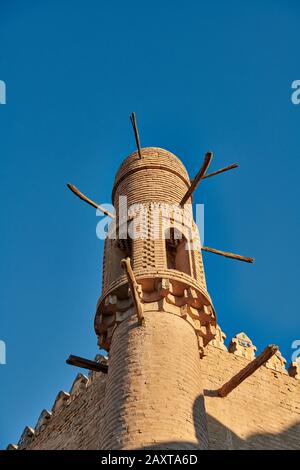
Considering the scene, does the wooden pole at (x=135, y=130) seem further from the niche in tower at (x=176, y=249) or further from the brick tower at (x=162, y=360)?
the niche in tower at (x=176, y=249)

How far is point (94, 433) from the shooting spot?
35.9 feet

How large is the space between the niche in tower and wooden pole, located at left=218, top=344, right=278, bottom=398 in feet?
7.56

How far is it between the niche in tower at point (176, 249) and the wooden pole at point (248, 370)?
90.8 inches

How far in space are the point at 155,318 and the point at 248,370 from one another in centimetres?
188

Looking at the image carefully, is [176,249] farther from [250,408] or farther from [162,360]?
[162,360]

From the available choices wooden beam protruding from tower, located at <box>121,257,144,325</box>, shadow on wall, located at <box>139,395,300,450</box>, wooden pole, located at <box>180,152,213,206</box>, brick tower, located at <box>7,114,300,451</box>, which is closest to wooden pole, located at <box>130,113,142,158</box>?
brick tower, located at <box>7,114,300,451</box>

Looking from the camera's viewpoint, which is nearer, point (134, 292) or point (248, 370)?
point (134, 292)

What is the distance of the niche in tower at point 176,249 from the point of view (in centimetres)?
1121

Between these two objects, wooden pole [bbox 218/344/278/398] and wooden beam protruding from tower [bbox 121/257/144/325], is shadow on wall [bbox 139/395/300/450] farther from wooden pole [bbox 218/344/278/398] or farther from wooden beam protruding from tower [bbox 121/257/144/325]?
wooden beam protruding from tower [bbox 121/257/144/325]

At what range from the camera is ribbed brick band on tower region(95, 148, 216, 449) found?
762 cm

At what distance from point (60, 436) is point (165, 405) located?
5.49 m


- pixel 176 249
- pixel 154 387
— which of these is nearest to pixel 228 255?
pixel 176 249

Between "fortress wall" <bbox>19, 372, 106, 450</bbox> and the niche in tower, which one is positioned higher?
the niche in tower

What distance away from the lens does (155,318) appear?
9117 millimetres
